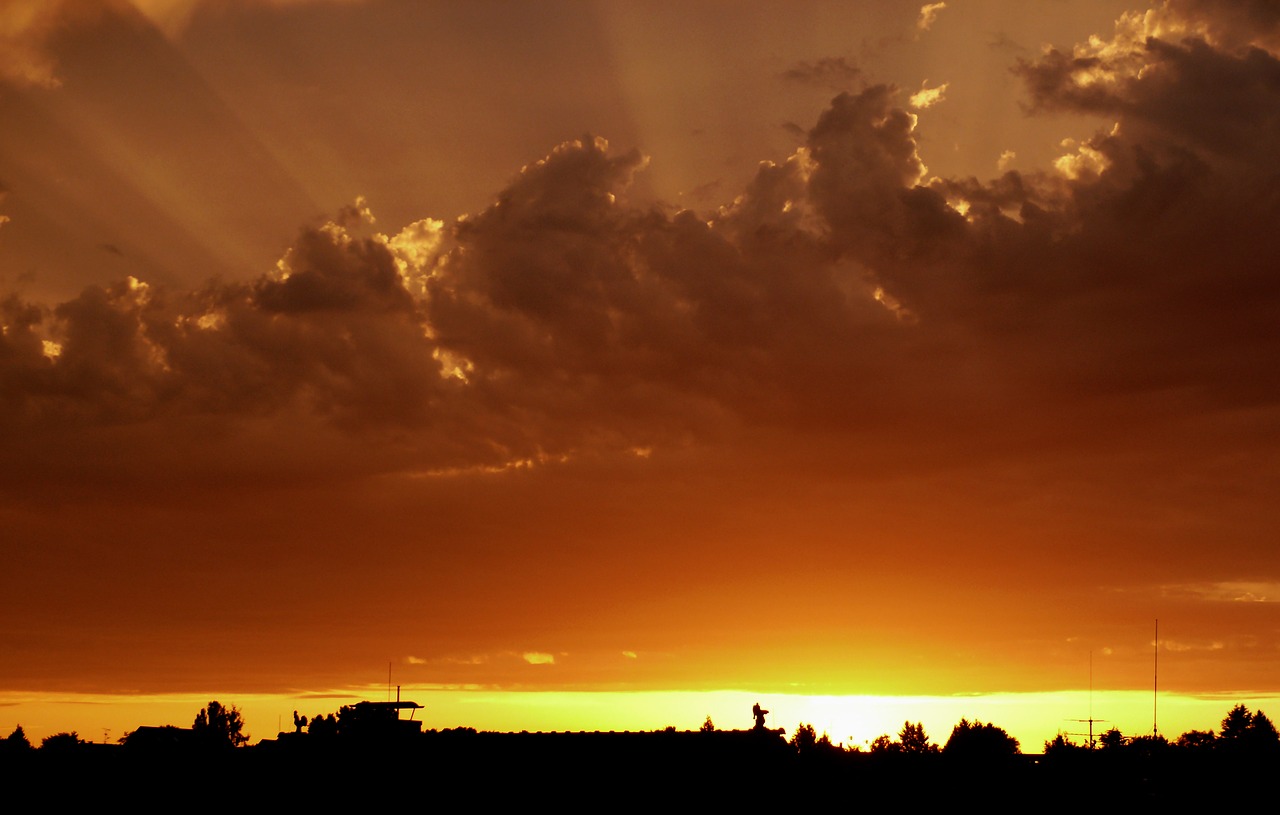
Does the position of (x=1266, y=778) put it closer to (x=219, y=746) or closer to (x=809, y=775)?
(x=809, y=775)

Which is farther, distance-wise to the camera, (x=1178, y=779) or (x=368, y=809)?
(x=1178, y=779)

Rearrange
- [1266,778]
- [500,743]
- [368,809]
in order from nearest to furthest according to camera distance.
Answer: [368,809] < [500,743] < [1266,778]

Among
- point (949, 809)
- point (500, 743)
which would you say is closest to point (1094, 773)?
point (949, 809)

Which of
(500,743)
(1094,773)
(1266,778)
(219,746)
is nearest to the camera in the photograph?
(500,743)

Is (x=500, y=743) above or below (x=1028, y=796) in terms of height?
above

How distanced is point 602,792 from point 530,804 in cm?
452

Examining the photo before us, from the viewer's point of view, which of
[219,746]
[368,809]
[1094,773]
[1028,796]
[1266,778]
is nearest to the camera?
[368,809]

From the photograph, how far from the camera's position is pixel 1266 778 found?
457 ft

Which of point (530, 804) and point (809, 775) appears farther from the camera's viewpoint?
point (809, 775)

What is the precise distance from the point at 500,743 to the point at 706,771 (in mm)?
13338

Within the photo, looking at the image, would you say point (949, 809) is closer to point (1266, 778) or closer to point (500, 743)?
point (500, 743)

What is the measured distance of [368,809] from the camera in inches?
3073

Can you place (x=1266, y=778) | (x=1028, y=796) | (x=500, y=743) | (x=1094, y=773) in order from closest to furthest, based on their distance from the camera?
(x=500, y=743) < (x=1028, y=796) < (x=1094, y=773) < (x=1266, y=778)

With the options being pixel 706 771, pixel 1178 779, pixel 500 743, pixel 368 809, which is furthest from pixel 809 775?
pixel 1178 779
